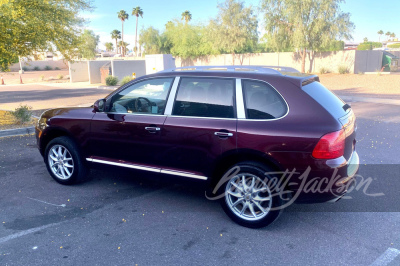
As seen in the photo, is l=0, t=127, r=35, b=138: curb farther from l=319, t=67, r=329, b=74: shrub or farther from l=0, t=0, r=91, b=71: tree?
l=319, t=67, r=329, b=74: shrub

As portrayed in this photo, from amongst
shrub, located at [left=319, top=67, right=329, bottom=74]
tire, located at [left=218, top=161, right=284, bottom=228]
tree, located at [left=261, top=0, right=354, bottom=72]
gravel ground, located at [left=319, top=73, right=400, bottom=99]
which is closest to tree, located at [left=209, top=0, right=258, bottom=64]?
tree, located at [left=261, top=0, right=354, bottom=72]

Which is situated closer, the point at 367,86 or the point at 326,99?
the point at 326,99

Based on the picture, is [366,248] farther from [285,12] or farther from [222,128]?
[285,12]

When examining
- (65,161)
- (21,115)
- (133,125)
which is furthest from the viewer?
(21,115)

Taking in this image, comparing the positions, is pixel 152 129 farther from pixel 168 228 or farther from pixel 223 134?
pixel 168 228

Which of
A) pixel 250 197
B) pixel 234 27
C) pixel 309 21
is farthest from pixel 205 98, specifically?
pixel 234 27

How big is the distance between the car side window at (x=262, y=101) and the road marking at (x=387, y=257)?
1759 mm

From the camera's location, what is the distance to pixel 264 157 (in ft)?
13.1

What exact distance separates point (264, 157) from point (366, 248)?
1419mm

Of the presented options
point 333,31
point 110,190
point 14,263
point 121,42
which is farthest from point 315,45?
point 121,42

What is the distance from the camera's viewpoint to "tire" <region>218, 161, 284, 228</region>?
4.01 meters

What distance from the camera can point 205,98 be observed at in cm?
445

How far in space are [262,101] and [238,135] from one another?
0.51 meters

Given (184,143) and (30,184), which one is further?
(30,184)
